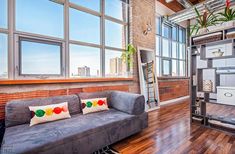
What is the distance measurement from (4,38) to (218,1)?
500 centimetres

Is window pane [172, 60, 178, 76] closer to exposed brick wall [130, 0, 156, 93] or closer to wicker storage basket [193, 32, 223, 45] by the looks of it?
exposed brick wall [130, 0, 156, 93]

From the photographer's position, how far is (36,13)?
241 centimetres

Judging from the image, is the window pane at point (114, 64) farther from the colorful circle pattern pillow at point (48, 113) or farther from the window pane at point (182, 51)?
the window pane at point (182, 51)

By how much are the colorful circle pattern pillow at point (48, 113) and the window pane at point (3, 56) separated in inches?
29.5

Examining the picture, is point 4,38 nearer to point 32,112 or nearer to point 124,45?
point 32,112

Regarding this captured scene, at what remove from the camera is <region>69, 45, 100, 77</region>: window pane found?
2836mm

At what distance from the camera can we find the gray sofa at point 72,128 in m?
1.40

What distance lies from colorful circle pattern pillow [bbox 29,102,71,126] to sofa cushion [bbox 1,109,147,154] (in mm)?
86

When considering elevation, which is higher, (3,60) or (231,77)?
(3,60)

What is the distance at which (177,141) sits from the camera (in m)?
2.17

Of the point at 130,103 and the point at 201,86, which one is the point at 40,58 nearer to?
the point at 130,103

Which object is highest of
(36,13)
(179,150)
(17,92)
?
(36,13)

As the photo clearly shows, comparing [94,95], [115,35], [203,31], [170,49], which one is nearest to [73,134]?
[94,95]

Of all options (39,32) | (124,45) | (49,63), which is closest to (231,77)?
(124,45)
